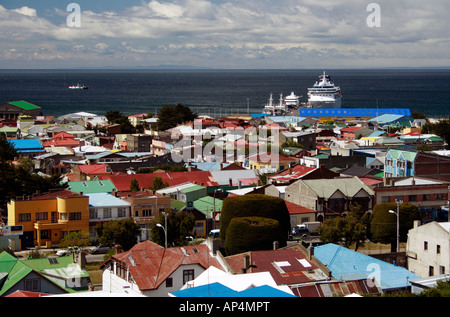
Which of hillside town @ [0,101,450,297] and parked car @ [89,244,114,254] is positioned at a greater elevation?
hillside town @ [0,101,450,297]

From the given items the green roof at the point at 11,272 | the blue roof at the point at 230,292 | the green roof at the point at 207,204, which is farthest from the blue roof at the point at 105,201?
the blue roof at the point at 230,292

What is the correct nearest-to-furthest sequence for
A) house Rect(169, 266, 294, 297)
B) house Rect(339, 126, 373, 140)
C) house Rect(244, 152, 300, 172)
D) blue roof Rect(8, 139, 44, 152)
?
1. house Rect(169, 266, 294, 297)
2. house Rect(244, 152, 300, 172)
3. blue roof Rect(8, 139, 44, 152)
4. house Rect(339, 126, 373, 140)

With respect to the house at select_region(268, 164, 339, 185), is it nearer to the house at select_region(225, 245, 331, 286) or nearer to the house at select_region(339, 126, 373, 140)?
the house at select_region(225, 245, 331, 286)

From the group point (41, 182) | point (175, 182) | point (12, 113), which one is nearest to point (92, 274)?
point (41, 182)

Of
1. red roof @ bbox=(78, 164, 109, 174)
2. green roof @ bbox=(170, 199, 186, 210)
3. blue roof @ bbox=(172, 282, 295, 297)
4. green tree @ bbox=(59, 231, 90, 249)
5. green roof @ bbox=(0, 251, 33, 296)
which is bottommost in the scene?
green tree @ bbox=(59, 231, 90, 249)

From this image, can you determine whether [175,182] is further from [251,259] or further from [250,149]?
[251,259]

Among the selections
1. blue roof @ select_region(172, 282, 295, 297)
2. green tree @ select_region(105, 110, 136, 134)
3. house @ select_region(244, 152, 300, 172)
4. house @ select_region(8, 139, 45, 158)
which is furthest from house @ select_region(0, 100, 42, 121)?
blue roof @ select_region(172, 282, 295, 297)

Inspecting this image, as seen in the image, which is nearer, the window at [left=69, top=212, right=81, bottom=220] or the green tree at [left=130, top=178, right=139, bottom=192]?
the window at [left=69, top=212, right=81, bottom=220]
